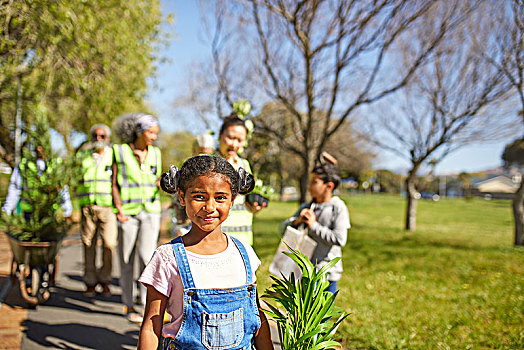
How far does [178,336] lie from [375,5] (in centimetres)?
767

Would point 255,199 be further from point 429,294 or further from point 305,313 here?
point 429,294

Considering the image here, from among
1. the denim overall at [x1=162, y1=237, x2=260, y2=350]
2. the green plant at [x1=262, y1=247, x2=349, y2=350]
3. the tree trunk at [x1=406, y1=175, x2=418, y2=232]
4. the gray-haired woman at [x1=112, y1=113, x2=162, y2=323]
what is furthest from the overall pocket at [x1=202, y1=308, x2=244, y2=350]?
the tree trunk at [x1=406, y1=175, x2=418, y2=232]

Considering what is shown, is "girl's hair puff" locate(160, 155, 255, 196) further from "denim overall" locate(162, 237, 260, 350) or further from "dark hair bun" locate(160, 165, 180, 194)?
"denim overall" locate(162, 237, 260, 350)

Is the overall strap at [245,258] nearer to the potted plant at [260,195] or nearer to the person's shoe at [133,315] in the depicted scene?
the potted plant at [260,195]

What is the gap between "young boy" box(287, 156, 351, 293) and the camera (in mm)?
3547

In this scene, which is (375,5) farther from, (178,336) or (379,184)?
(379,184)

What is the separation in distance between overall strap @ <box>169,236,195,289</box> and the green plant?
1.58 ft

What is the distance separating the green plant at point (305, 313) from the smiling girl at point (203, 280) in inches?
5.9

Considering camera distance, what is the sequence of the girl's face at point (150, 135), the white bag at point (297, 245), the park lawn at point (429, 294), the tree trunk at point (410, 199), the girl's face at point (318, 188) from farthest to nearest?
the tree trunk at point (410, 199)
the park lawn at point (429, 294)
the girl's face at point (150, 135)
the girl's face at point (318, 188)
the white bag at point (297, 245)

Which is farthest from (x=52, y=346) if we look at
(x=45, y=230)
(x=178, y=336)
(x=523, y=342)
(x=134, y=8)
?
(x=134, y=8)

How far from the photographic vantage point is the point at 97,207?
5602 mm

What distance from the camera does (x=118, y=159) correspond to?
4.60 metres

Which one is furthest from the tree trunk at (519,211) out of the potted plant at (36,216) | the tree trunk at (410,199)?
the potted plant at (36,216)

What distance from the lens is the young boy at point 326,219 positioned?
355cm
